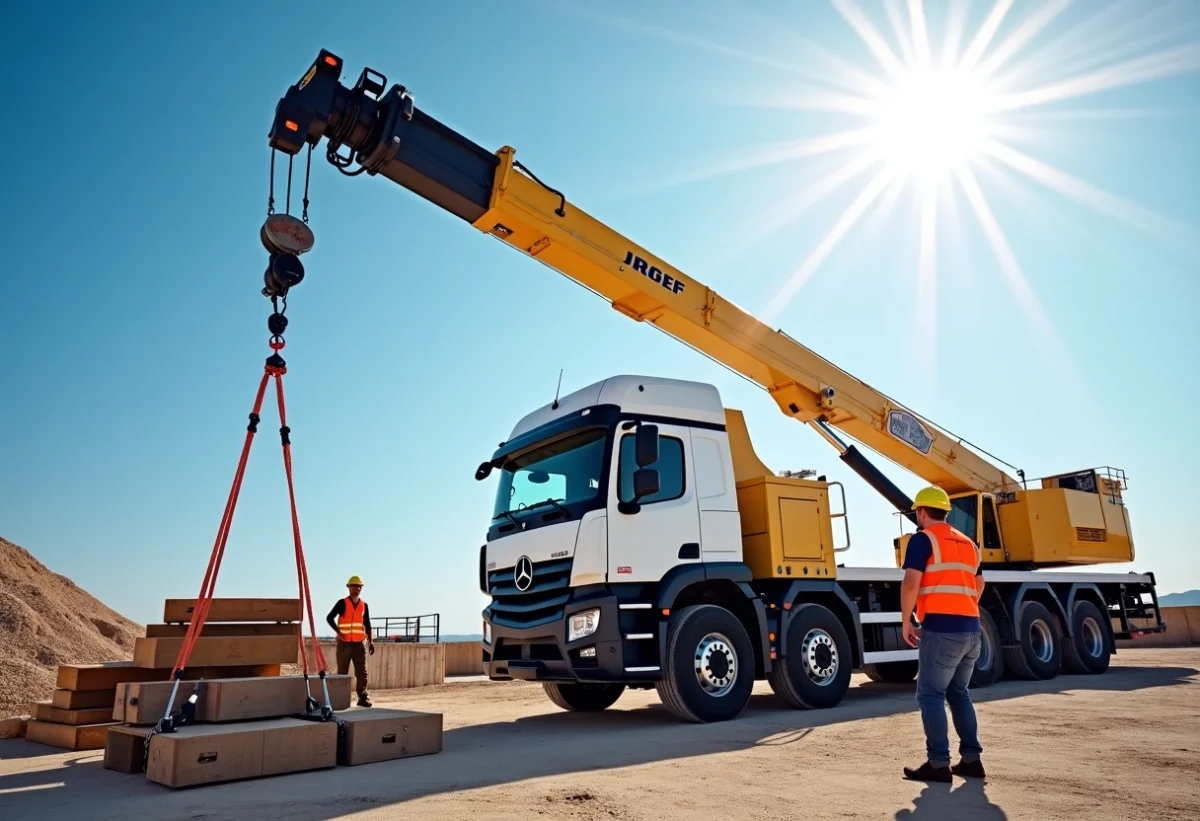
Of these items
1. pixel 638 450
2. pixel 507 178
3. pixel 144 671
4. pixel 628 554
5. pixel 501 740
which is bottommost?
pixel 501 740

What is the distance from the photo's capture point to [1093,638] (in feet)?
44.7

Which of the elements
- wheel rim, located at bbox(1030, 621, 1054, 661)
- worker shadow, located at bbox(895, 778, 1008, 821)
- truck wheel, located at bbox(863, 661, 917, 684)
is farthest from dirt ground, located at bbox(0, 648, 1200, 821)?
truck wheel, located at bbox(863, 661, 917, 684)

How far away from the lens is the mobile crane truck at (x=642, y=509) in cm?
777

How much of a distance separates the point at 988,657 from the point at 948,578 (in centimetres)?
758

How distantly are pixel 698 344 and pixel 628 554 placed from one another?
388cm

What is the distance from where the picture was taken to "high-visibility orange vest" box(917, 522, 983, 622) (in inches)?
209

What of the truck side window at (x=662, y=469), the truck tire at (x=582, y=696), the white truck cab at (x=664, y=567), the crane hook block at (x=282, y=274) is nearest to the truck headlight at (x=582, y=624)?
the white truck cab at (x=664, y=567)

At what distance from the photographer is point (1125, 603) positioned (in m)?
14.6

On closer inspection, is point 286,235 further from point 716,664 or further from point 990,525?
point 990,525

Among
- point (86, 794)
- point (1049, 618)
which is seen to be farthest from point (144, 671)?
point (1049, 618)

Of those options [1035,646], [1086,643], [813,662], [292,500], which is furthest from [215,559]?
[1086,643]

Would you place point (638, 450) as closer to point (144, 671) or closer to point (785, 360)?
point (785, 360)

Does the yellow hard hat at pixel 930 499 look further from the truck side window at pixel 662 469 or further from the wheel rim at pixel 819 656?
the wheel rim at pixel 819 656

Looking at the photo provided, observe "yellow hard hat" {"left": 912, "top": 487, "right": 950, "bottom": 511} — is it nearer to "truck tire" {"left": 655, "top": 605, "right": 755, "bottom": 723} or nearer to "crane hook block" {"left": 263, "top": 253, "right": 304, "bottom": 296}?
"truck tire" {"left": 655, "top": 605, "right": 755, "bottom": 723}
